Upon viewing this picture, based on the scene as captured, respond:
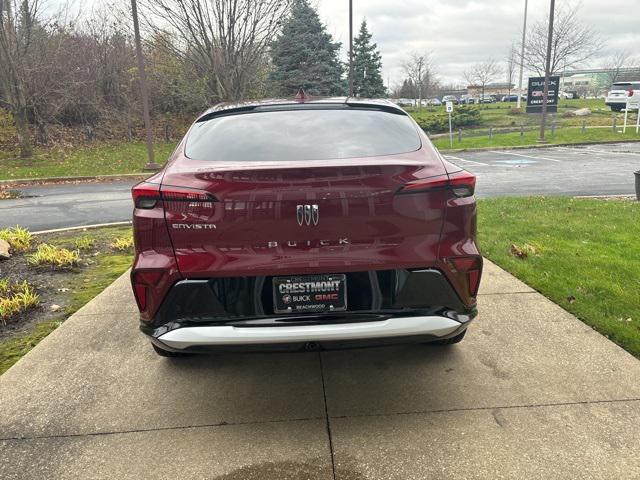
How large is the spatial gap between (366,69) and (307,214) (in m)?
36.0

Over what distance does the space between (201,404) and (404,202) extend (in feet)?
5.40

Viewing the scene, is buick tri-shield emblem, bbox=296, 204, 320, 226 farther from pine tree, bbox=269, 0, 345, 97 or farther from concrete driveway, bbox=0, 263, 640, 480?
pine tree, bbox=269, 0, 345, 97

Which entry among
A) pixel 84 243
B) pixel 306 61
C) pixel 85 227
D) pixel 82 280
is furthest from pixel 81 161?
pixel 82 280

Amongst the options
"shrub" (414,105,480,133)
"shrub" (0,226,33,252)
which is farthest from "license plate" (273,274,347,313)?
Answer: "shrub" (414,105,480,133)

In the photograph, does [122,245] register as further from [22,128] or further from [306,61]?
[306,61]

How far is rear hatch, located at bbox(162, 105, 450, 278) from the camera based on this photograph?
2465mm

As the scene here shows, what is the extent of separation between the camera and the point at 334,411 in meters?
2.84

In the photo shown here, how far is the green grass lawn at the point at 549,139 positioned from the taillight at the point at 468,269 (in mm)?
20800

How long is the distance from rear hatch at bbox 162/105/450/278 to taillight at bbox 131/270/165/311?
14cm

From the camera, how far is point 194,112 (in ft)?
87.6

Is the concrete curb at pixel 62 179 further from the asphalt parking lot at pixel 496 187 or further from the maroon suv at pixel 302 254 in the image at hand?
the maroon suv at pixel 302 254

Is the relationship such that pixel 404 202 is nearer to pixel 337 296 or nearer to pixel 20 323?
pixel 337 296

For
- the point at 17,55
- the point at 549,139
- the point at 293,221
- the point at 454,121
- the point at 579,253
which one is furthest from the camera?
the point at 454,121

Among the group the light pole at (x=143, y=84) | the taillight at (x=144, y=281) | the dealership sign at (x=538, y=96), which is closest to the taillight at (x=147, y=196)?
the taillight at (x=144, y=281)
